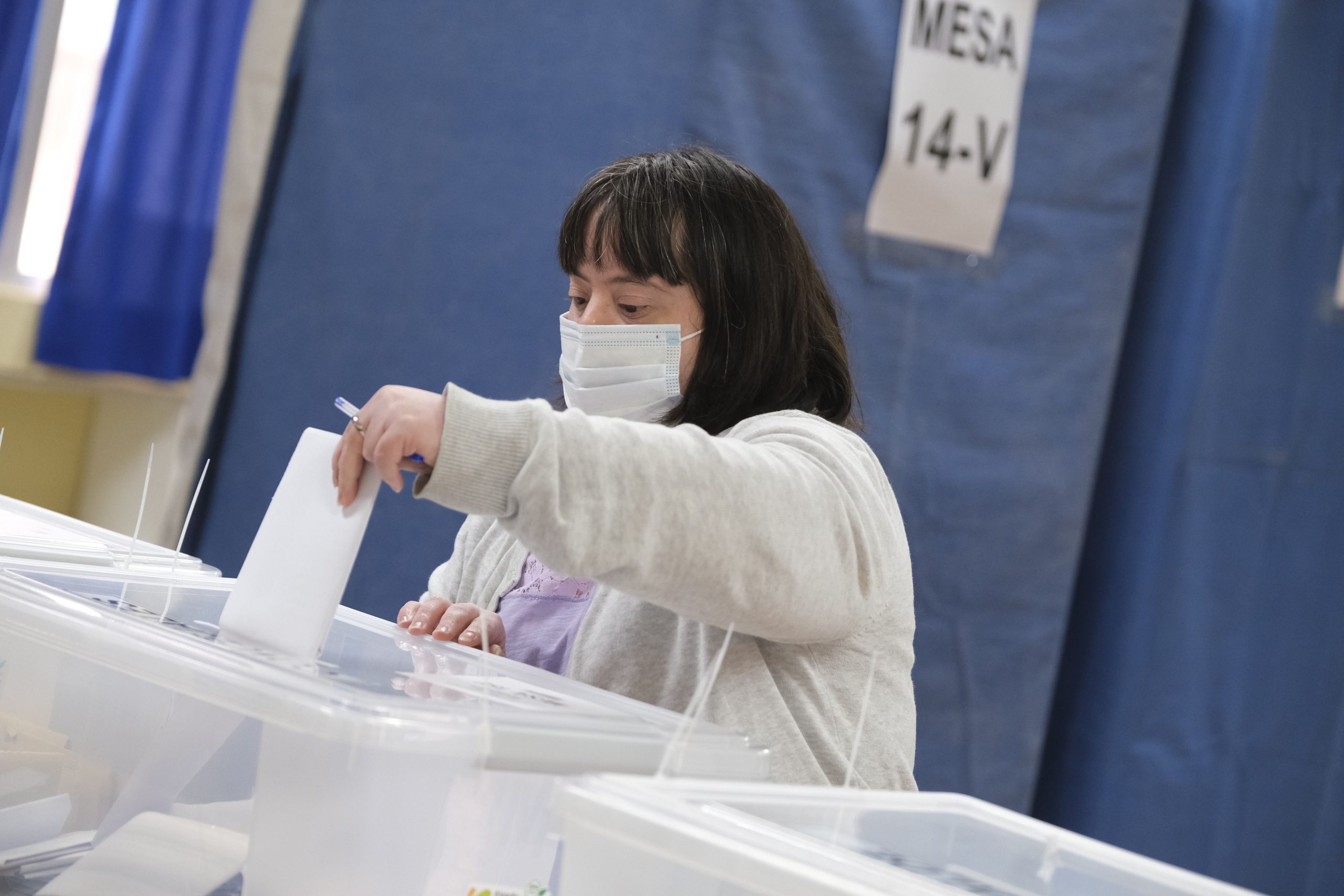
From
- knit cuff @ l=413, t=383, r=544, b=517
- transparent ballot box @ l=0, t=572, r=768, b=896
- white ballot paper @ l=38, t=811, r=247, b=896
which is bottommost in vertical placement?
white ballot paper @ l=38, t=811, r=247, b=896

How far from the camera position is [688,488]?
0.80 m

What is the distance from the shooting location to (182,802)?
28.3 inches

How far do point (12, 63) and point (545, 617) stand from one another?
4.91ft

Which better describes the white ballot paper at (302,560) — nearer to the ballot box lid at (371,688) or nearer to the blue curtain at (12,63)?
the ballot box lid at (371,688)

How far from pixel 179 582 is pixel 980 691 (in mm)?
1763

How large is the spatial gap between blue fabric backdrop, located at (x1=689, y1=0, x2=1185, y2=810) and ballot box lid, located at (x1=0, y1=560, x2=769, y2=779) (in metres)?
1.57

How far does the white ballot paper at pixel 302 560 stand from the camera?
83cm

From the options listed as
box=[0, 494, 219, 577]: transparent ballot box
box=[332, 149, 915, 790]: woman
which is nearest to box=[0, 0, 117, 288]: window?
box=[0, 494, 219, 577]: transparent ballot box

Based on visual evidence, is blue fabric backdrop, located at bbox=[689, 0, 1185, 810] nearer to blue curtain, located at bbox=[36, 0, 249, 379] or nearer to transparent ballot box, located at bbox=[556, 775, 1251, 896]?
blue curtain, located at bbox=[36, 0, 249, 379]

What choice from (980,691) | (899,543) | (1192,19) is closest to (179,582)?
(899,543)

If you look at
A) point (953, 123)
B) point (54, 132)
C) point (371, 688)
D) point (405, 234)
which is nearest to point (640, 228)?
point (371, 688)

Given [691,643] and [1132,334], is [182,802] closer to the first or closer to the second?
[691,643]

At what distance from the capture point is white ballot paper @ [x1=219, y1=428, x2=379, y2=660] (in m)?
0.83

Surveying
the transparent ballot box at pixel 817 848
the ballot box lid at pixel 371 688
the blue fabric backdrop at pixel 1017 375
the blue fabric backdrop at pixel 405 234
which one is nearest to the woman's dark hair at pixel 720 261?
the ballot box lid at pixel 371 688
